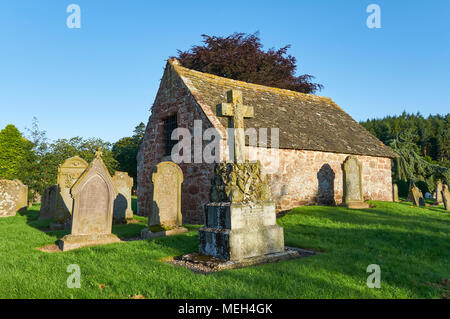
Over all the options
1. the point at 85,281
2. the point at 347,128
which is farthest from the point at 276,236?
the point at 347,128

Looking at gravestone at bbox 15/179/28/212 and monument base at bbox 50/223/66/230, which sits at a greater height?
gravestone at bbox 15/179/28/212

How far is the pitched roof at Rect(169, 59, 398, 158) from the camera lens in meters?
12.5

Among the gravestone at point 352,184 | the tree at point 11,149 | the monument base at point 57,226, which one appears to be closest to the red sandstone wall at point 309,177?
the gravestone at point 352,184

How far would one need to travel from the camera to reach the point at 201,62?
2256 cm

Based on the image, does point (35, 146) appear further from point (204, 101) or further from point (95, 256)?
point (95, 256)

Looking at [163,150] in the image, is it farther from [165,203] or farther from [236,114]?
[236,114]

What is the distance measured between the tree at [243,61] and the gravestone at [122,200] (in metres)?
12.8

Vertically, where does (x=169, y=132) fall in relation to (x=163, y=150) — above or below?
above

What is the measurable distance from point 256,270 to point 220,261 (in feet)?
2.67

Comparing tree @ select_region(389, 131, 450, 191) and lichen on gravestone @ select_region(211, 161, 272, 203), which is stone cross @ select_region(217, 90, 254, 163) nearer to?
lichen on gravestone @ select_region(211, 161, 272, 203)

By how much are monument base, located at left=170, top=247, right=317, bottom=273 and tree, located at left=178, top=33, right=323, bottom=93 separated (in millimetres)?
18594

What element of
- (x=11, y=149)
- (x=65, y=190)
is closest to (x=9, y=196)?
(x=65, y=190)

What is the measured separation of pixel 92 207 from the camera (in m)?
7.91

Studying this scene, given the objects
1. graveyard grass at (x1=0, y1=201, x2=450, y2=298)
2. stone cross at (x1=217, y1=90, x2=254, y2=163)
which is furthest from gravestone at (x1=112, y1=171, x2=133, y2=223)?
stone cross at (x1=217, y1=90, x2=254, y2=163)
